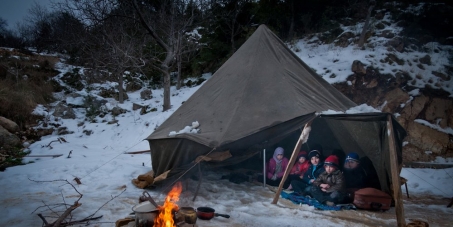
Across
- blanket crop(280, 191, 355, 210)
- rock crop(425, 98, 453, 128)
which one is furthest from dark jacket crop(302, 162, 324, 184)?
rock crop(425, 98, 453, 128)

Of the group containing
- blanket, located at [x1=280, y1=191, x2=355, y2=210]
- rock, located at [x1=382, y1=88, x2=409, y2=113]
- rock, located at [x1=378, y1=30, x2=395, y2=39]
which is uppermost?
rock, located at [x1=378, y1=30, x2=395, y2=39]

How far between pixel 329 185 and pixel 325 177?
13 centimetres

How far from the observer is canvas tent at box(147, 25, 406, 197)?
3652mm

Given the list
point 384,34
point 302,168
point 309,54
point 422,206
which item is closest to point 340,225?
point 302,168

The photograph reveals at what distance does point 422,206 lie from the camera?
3.81 m

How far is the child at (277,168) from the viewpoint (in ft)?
15.1

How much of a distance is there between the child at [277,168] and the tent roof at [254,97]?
3.71 feet

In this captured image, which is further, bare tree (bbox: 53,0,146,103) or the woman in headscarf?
bare tree (bbox: 53,0,146,103)

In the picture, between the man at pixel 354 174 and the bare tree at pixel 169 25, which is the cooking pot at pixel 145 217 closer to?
the man at pixel 354 174

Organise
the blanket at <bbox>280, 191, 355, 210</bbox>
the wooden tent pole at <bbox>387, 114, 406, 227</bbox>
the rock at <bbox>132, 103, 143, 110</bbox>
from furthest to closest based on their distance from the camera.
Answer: the rock at <bbox>132, 103, 143, 110</bbox> < the blanket at <bbox>280, 191, 355, 210</bbox> < the wooden tent pole at <bbox>387, 114, 406, 227</bbox>

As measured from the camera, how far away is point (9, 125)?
7.78 meters

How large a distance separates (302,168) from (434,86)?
524 cm

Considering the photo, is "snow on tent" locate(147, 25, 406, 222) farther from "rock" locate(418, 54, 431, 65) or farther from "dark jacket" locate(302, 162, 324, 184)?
"rock" locate(418, 54, 431, 65)

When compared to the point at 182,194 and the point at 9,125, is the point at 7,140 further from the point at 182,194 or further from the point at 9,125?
the point at 182,194
